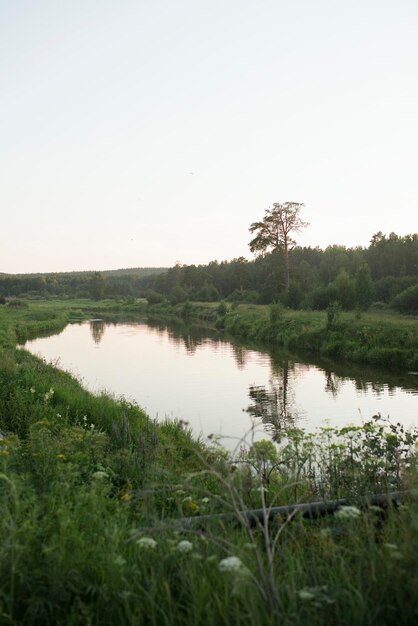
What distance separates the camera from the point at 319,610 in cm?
282

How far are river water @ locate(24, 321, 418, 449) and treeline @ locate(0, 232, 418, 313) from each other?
881 cm

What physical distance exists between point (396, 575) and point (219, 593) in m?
0.94

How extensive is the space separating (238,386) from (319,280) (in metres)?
40.6

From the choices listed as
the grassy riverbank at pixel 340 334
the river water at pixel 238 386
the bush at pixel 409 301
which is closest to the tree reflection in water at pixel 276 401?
the river water at pixel 238 386

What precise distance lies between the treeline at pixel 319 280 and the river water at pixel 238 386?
881 centimetres

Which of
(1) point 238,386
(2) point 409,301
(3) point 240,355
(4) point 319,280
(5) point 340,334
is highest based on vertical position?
(4) point 319,280

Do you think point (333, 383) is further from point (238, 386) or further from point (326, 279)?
point (326, 279)

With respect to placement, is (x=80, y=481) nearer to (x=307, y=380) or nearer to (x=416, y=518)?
(x=416, y=518)

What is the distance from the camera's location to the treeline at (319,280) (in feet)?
140

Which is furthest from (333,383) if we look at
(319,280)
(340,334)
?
(319,280)

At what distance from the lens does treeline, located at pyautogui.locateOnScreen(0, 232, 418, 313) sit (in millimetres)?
42656

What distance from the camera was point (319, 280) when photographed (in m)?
58.8

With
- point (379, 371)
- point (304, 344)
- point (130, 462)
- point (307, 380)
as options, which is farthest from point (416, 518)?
point (304, 344)

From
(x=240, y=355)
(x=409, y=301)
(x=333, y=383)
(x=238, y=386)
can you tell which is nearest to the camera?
(x=238, y=386)
